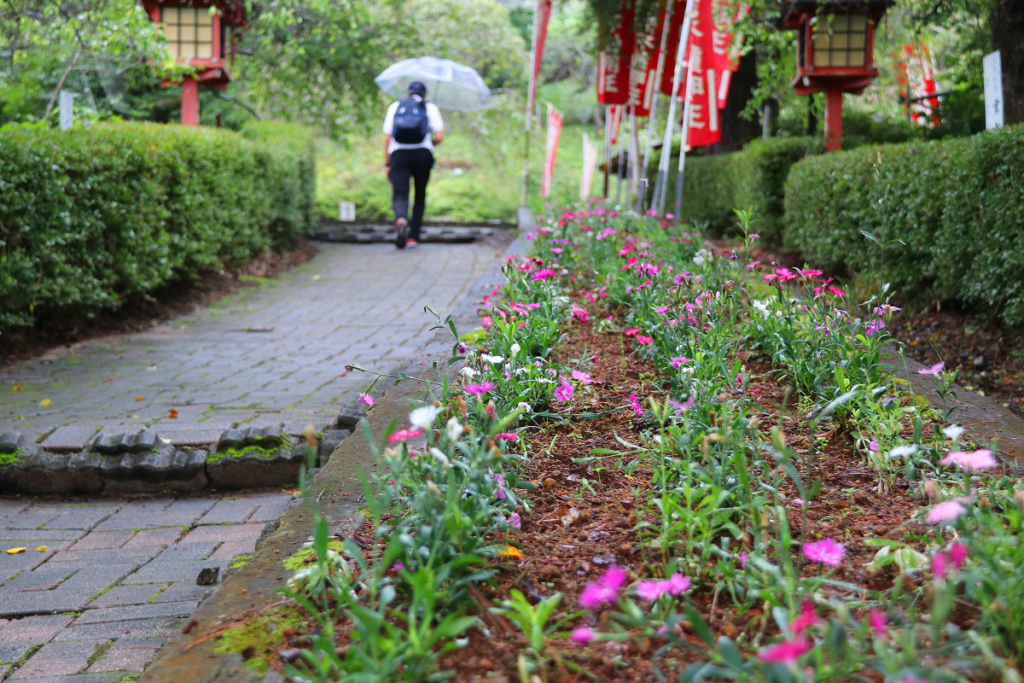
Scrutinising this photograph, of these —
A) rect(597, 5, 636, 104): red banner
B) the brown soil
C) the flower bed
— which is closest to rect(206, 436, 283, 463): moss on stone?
the flower bed

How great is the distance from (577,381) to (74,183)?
429 centimetres

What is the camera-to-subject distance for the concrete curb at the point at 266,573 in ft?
4.94

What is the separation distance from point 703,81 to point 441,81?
7.34 m

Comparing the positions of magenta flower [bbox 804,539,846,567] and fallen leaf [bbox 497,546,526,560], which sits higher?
magenta flower [bbox 804,539,846,567]

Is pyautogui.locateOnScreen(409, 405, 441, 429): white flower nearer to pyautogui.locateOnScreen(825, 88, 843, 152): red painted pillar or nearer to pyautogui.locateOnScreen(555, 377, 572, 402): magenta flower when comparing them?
pyautogui.locateOnScreen(555, 377, 572, 402): magenta flower

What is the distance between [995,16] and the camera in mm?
6230

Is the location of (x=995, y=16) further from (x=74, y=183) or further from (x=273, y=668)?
(x=273, y=668)

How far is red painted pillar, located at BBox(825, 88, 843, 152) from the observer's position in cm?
906

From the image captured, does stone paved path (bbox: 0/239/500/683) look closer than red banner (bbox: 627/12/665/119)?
Yes

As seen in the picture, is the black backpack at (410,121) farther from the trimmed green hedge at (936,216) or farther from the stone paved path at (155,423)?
the trimmed green hedge at (936,216)

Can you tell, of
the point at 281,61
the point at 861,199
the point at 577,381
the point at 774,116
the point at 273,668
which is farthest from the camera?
the point at 774,116

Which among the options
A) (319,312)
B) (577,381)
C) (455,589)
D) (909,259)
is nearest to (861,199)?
(909,259)

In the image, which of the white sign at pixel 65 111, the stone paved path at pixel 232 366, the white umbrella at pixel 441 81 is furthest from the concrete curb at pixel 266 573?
the white umbrella at pixel 441 81

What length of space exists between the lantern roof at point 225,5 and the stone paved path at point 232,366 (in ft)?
9.86
